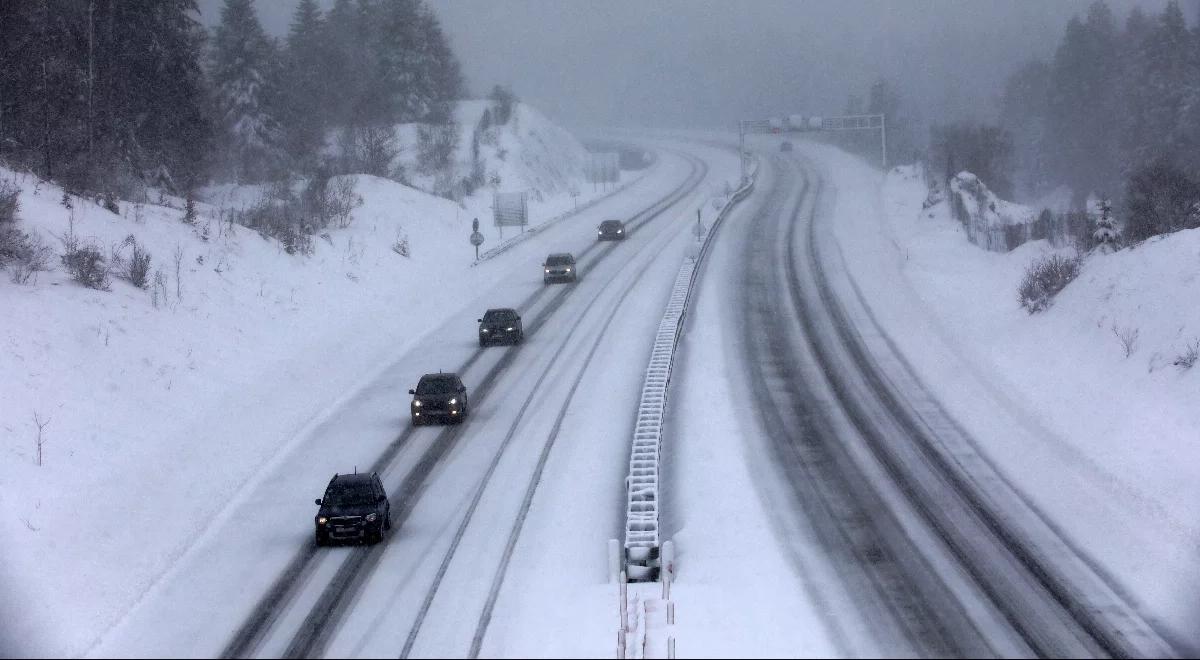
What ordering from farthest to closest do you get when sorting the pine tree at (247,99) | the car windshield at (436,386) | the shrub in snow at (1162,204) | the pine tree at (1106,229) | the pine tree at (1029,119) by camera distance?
1. the pine tree at (1029,119)
2. the pine tree at (247,99)
3. the shrub in snow at (1162,204)
4. the pine tree at (1106,229)
5. the car windshield at (436,386)

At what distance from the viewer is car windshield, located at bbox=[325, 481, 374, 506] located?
908 inches

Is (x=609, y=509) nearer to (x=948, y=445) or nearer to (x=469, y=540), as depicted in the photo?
(x=469, y=540)

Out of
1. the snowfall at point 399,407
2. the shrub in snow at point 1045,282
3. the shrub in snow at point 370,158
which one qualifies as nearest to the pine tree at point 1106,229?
the shrub in snow at point 1045,282

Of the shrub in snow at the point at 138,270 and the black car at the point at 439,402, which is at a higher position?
the shrub in snow at the point at 138,270

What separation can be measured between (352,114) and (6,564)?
7904 cm

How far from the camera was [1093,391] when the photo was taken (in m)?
31.3

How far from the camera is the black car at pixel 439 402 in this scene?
105 feet

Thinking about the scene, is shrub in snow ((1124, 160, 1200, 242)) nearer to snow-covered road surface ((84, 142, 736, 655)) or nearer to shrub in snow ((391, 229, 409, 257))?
snow-covered road surface ((84, 142, 736, 655))

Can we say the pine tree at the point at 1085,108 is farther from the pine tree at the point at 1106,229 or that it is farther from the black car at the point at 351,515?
the black car at the point at 351,515

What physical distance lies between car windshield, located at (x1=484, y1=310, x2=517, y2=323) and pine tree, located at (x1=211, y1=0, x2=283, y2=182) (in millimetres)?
46667

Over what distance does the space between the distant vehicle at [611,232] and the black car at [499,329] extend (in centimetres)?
2789

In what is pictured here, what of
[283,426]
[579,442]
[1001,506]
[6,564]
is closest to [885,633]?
[1001,506]

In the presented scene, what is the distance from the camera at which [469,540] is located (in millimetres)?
23203

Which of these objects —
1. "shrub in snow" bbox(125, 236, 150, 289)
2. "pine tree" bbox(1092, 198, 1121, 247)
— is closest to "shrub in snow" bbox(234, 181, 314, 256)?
"shrub in snow" bbox(125, 236, 150, 289)
